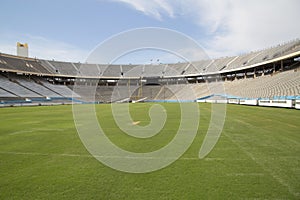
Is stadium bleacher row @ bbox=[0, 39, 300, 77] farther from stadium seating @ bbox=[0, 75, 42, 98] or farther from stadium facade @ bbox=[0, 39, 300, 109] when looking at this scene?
stadium seating @ bbox=[0, 75, 42, 98]

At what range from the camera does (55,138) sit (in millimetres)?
7840

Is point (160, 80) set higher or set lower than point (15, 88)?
higher

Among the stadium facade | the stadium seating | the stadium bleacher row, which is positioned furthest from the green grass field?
the stadium seating

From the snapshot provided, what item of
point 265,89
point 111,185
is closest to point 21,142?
Result: point 111,185

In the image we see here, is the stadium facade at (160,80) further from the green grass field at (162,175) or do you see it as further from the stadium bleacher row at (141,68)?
the green grass field at (162,175)

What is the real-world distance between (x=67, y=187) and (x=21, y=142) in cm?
475

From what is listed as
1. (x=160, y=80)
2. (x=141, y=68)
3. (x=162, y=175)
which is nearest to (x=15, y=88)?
(x=141, y=68)

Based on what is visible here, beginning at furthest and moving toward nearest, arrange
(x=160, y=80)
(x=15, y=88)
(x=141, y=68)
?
(x=141, y=68)
(x=160, y=80)
(x=15, y=88)

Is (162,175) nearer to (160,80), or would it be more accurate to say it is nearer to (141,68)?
(160,80)

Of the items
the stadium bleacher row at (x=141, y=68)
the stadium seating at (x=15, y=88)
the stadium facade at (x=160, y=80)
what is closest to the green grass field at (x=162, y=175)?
the stadium facade at (x=160, y=80)

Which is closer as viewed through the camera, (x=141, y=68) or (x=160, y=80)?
(x=160, y=80)

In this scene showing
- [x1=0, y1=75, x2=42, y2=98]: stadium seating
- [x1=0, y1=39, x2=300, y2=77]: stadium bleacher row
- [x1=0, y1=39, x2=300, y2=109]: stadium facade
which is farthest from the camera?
[x1=0, y1=39, x2=300, y2=77]: stadium bleacher row

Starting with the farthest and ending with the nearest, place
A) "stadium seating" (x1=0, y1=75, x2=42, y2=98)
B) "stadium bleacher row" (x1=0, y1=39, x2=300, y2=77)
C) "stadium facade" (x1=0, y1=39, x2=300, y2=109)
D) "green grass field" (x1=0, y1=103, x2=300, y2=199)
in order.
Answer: "stadium bleacher row" (x1=0, y1=39, x2=300, y2=77) < "stadium seating" (x1=0, y1=75, x2=42, y2=98) < "stadium facade" (x1=0, y1=39, x2=300, y2=109) < "green grass field" (x1=0, y1=103, x2=300, y2=199)

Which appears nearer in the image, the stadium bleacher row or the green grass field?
the green grass field
